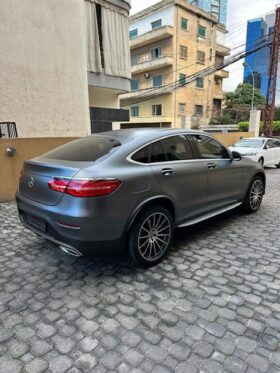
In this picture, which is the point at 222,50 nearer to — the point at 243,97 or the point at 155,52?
the point at 243,97

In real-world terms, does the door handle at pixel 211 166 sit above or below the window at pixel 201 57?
below

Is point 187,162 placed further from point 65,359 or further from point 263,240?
point 65,359

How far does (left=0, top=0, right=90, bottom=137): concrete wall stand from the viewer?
24.4 feet

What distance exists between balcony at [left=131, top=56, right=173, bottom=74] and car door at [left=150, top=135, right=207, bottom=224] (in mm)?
28065

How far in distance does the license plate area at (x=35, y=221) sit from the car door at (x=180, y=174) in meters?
1.32

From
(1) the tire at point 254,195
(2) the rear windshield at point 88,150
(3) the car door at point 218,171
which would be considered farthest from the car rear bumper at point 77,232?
(1) the tire at point 254,195

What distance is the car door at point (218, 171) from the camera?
3920 millimetres

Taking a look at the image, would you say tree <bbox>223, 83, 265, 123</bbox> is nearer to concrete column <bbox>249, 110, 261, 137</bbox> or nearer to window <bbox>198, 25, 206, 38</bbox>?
window <bbox>198, 25, 206, 38</bbox>

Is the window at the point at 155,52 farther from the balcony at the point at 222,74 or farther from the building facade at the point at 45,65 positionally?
the building facade at the point at 45,65

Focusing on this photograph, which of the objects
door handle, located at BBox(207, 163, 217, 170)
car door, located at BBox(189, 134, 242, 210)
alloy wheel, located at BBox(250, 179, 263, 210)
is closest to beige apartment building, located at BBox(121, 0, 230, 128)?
alloy wheel, located at BBox(250, 179, 263, 210)

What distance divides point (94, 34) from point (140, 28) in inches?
975

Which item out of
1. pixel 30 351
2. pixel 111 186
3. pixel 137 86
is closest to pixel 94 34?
pixel 111 186

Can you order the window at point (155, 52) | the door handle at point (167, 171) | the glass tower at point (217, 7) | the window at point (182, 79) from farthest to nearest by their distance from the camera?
the glass tower at point (217, 7) < the window at point (155, 52) < the window at point (182, 79) < the door handle at point (167, 171)

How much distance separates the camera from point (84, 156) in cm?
305
